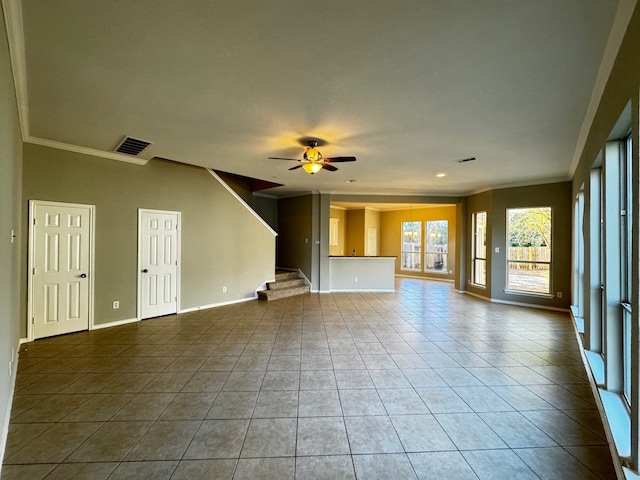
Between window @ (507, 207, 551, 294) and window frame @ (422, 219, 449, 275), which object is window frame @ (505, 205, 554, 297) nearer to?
window @ (507, 207, 551, 294)

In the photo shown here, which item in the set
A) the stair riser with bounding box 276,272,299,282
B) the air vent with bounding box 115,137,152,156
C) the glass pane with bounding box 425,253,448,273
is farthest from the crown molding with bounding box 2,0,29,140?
the glass pane with bounding box 425,253,448,273

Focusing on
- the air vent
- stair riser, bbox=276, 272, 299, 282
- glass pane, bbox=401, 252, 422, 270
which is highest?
the air vent

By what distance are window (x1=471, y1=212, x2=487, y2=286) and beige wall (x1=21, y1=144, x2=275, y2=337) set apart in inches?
227

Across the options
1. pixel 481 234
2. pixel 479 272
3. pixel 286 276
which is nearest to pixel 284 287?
pixel 286 276

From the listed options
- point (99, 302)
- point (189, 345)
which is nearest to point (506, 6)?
point (189, 345)

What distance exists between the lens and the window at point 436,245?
1102 centimetres

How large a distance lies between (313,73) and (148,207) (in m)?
4.27

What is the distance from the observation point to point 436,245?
36.9ft

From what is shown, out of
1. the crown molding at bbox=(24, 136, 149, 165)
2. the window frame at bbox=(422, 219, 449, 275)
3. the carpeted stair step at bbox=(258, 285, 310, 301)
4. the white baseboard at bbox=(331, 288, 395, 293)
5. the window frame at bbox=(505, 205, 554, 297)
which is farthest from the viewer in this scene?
the window frame at bbox=(422, 219, 449, 275)

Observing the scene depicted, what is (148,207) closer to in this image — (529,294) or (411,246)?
(529,294)

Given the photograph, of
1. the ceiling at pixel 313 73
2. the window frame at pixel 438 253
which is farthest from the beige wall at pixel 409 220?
the ceiling at pixel 313 73

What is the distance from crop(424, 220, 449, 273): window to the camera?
36.2 ft

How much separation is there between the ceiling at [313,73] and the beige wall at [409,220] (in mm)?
6498

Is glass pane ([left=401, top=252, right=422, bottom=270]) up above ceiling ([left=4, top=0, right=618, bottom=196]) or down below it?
below
